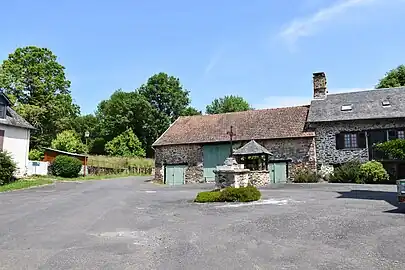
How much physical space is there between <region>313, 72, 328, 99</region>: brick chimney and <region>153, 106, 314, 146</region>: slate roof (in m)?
1.54

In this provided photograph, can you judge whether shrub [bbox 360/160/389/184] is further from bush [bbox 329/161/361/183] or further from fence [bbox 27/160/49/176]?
fence [bbox 27/160/49/176]

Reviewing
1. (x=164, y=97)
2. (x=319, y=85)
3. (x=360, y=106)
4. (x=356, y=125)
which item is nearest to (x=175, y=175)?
(x=319, y=85)

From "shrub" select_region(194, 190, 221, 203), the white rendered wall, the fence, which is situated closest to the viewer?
"shrub" select_region(194, 190, 221, 203)

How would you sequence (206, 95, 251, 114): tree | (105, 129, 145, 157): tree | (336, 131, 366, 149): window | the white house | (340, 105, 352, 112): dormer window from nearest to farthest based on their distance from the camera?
(336, 131, 366, 149): window → (340, 105, 352, 112): dormer window → the white house → (105, 129, 145, 157): tree → (206, 95, 251, 114): tree

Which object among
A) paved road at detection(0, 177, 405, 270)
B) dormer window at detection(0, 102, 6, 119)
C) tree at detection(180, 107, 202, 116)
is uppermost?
tree at detection(180, 107, 202, 116)

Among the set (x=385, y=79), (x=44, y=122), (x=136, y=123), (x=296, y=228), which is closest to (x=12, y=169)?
(x=44, y=122)

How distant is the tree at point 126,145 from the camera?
182 ft

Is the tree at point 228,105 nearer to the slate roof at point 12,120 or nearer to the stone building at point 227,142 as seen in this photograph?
the stone building at point 227,142

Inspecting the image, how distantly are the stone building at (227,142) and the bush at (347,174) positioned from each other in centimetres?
214

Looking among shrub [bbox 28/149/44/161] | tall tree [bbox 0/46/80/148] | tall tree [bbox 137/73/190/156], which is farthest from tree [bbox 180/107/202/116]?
shrub [bbox 28/149/44/161]

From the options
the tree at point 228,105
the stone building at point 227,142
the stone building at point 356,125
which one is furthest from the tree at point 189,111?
the stone building at point 356,125

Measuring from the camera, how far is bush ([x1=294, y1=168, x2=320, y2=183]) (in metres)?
26.5

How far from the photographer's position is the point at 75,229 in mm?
9695

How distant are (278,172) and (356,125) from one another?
21.5 ft
